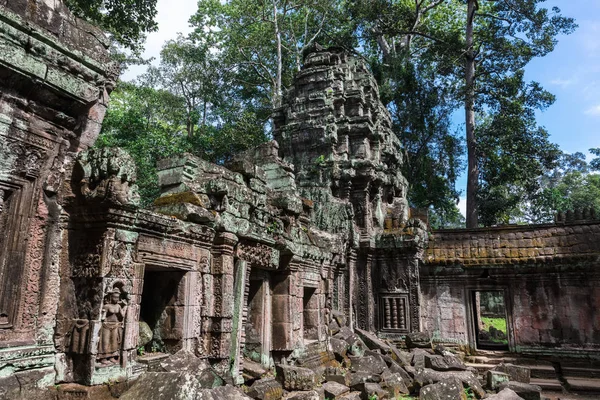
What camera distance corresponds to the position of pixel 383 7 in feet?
76.6

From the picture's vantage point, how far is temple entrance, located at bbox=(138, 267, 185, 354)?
18.1ft

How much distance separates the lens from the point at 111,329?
4.16 m

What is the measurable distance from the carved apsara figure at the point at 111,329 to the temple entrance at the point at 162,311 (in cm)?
116

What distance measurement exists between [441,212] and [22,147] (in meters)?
25.3

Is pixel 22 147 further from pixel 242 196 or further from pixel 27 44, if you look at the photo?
pixel 242 196

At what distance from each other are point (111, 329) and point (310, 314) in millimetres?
5427

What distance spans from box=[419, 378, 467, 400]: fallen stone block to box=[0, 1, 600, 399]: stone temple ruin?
0.17 m

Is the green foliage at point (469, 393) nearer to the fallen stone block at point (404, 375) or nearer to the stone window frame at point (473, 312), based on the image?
the fallen stone block at point (404, 375)

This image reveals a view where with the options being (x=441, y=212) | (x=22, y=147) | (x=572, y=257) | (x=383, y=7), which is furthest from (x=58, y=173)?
(x=441, y=212)

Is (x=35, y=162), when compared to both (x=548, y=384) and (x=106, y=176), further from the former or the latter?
(x=548, y=384)

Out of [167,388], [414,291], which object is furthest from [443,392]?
[414,291]

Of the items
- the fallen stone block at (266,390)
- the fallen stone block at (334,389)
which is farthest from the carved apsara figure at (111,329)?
the fallen stone block at (334,389)

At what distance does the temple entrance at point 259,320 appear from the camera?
727cm

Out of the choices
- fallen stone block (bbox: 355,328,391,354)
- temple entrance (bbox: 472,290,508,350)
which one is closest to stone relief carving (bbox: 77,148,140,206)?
fallen stone block (bbox: 355,328,391,354)
